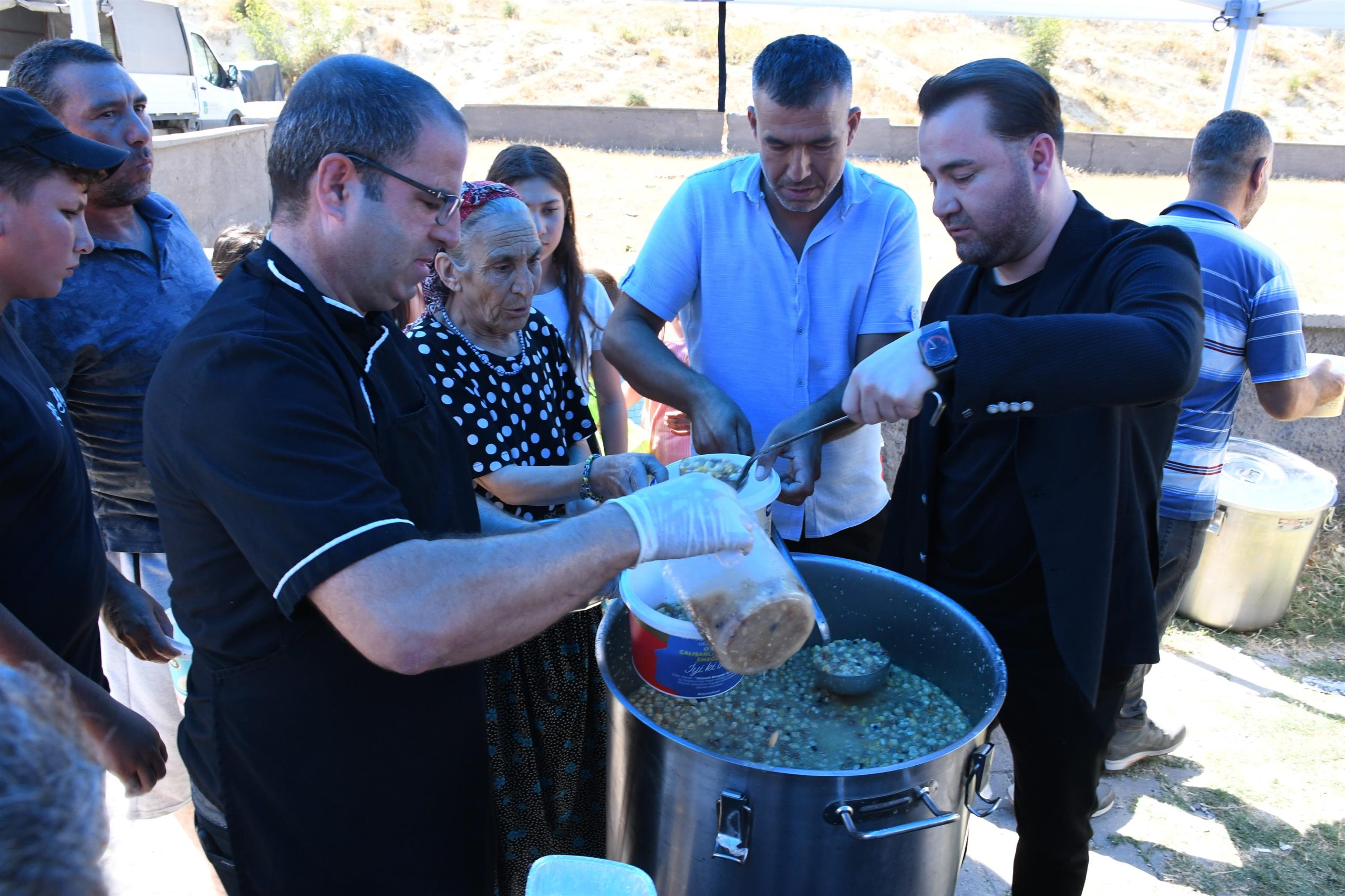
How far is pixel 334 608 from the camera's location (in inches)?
48.6

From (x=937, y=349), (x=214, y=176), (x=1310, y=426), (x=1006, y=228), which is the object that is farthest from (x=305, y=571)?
(x=214, y=176)

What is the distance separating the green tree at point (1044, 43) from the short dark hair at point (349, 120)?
34.8 meters

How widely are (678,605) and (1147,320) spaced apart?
1.06 metres

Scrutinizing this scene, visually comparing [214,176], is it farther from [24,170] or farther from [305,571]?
[305,571]

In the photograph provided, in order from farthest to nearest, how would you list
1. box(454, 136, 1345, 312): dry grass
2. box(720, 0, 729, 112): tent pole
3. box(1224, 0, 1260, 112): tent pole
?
box(720, 0, 729, 112): tent pole, box(454, 136, 1345, 312): dry grass, box(1224, 0, 1260, 112): tent pole

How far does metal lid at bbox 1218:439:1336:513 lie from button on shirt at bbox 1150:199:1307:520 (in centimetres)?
108

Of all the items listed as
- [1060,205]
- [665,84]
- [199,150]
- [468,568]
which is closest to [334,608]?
[468,568]

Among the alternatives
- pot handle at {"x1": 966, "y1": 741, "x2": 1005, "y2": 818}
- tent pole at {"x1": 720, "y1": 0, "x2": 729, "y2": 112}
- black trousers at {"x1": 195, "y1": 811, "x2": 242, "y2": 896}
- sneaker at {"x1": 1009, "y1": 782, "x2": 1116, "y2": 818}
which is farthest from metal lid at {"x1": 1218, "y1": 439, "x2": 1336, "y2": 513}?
tent pole at {"x1": 720, "y1": 0, "x2": 729, "y2": 112}

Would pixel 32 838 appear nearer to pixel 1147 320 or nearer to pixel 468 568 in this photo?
pixel 468 568

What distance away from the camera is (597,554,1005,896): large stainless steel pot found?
1.56 metres

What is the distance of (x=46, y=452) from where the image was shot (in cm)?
187

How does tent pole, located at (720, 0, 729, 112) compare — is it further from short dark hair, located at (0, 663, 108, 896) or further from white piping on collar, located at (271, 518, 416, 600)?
short dark hair, located at (0, 663, 108, 896)

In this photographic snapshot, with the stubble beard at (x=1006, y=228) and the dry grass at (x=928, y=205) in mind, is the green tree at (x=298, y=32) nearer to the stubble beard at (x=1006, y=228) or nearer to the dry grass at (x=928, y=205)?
the dry grass at (x=928, y=205)

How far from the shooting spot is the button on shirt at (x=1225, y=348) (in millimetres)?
3068
